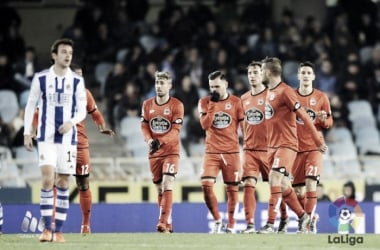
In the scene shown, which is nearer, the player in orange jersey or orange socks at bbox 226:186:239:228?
the player in orange jersey

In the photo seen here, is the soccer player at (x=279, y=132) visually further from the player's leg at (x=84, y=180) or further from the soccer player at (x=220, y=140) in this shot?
the player's leg at (x=84, y=180)

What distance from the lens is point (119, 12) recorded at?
28438 millimetres

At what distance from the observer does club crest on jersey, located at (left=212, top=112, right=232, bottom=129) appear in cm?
1842

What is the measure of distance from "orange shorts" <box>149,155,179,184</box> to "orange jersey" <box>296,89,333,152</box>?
159cm

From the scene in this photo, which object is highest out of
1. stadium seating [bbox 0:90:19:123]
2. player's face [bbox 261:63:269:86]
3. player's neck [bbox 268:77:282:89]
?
stadium seating [bbox 0:90:19:123]

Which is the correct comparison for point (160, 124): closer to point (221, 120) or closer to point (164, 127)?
Answer: point (164, 127)

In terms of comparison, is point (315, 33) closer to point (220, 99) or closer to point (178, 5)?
point (178, 5)

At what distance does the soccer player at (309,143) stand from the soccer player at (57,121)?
4.04 m

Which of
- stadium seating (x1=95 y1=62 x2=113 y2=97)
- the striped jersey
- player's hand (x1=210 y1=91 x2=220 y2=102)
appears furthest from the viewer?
stadium seating (x1=95 y1=62 x2=113 y2=97)

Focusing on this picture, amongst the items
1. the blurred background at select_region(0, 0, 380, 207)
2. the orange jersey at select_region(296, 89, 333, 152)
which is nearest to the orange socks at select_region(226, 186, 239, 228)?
the orange jersey at select_region(296, 89, 333, 152)

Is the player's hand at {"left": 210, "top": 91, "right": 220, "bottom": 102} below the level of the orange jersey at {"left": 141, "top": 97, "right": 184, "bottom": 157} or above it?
above

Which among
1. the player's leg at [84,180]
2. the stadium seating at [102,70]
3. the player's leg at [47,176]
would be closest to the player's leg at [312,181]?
the player's leg at [84,180]

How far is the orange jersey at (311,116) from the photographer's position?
1838cm

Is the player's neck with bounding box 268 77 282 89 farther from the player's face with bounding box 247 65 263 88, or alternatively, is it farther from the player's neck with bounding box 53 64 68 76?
the player's neck with bounding box 53 64 68 76
